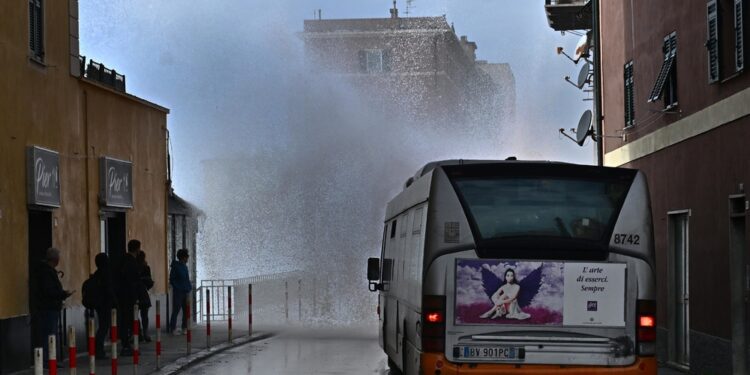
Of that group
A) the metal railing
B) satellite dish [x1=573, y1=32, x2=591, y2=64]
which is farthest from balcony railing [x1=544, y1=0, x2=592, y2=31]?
the metal railing

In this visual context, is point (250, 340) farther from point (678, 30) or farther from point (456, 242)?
point (456, 242)

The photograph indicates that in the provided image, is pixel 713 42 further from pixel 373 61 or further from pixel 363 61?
pixel 373 61

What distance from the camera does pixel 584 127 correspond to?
92.0 feet

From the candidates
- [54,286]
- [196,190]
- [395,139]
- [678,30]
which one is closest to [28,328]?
[54,286]

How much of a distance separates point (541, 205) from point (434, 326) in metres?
1.60

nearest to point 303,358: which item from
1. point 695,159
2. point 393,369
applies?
point 393,369

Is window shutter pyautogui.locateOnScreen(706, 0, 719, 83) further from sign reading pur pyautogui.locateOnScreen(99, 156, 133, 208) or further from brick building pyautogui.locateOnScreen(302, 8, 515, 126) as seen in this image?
brick building pyautogui.locateOnScreen(302, 8, 515, 126)

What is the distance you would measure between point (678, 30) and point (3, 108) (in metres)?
10.6

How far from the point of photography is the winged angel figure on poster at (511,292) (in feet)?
41.3

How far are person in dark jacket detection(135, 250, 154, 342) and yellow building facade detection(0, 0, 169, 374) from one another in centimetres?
82

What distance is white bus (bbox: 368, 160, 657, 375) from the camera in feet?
41.2

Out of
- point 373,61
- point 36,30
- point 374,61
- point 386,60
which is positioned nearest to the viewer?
Result: point 36,30

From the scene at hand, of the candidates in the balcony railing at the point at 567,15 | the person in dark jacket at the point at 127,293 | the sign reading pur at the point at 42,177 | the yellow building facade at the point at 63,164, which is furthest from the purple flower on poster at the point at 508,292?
the balcony railing at the point at 567,15

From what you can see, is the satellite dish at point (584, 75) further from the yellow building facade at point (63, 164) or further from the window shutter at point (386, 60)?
the window shutter at point (386, 60)
